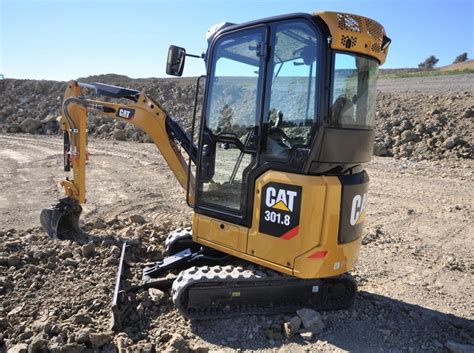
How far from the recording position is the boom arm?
4.83 meters

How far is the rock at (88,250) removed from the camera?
4797mm

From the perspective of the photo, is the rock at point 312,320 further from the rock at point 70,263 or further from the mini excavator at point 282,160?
the rock at point 70,263

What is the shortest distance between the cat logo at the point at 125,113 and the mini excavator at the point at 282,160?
3.69 ft

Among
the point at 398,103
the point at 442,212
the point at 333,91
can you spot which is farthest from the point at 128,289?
the point at 398,103

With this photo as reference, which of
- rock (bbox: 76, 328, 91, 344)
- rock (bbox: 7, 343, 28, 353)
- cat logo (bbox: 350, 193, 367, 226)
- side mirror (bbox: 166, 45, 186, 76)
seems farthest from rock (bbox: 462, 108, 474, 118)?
rock (bbox: 7, 343, 28, 353)

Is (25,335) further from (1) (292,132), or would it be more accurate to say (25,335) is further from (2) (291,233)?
(1) (292,132)

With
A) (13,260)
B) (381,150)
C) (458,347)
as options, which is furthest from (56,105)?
(458,347)

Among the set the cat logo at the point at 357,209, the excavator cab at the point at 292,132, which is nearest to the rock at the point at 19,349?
the excavator cab at the point at 292,132

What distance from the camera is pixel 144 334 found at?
3.50 metres

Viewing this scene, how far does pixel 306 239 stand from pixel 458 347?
1475 millimetres

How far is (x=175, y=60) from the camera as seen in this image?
3953 mm

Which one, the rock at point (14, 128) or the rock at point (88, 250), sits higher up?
the rock at point (14, 128)

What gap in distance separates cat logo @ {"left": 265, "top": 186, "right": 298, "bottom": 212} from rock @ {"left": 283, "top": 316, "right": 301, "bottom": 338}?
0.97m

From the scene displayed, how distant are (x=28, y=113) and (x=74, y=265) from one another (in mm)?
22602
